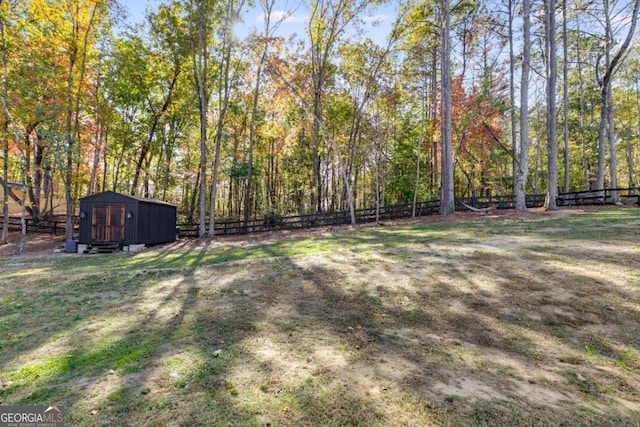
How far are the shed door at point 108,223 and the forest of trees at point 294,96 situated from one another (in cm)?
294

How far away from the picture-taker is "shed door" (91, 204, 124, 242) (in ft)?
44.2

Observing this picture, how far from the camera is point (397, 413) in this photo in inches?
90.8

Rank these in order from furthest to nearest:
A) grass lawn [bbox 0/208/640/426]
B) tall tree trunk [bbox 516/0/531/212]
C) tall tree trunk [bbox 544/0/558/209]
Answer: tall tree trunk [bbox 544/0/558/209], tall tree trunk [bbox 516/0/531/212], grass lawn [bbox 0/208/640/426]

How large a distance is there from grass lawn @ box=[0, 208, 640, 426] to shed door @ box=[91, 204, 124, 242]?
664 centimetres

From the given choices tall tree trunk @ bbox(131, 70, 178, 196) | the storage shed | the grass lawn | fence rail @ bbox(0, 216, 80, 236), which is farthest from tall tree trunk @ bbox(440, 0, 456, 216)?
fence rail @ bbox(0, 216, 80, 236)

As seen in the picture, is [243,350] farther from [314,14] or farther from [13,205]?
[13,205]

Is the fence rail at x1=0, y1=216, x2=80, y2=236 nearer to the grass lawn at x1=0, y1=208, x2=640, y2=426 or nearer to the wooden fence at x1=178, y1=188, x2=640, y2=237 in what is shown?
the wooden fence at x1=178, y1=188, x2=640, y2=237

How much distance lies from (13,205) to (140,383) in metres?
34.2

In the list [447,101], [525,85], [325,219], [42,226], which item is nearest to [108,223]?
[42,226]

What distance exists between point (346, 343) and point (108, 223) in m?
14.1

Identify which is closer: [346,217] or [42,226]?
[42,226]

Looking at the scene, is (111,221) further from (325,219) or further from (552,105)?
(552,105)

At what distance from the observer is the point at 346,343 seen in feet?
11.7

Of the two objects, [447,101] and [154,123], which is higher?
[154,123]
